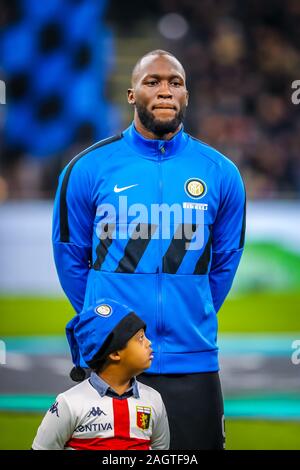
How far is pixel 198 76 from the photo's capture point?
53.8ft

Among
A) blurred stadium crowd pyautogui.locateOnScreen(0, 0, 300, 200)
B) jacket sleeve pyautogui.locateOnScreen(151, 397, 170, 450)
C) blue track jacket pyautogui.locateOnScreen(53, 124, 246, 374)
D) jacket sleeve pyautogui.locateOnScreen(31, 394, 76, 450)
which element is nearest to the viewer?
jacket sleeve pyautogui.locateOnScreen(31, 394, 76, 450)

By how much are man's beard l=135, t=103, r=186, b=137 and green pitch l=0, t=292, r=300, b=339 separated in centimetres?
697

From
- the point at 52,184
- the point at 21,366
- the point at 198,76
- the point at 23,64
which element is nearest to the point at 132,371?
the point at 21,366

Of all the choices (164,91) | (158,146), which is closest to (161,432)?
(158,146)

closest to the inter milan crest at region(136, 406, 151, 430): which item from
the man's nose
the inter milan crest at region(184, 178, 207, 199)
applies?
the inter milan crest at region(184, 178, 207, 199)

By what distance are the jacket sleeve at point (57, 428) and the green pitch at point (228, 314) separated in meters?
7.27

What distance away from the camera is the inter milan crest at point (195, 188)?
4094 mm

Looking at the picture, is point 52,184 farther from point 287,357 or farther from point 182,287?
point 182,287

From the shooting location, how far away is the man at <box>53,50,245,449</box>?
4000 mm

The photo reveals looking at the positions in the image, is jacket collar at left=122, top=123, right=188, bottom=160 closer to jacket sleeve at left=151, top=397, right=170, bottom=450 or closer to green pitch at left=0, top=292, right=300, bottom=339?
jacket sleeve at left=151, top=397, right=170, bottom=450

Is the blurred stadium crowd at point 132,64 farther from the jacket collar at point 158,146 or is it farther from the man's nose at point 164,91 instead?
the man's nose at point 164,91

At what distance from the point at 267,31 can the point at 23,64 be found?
4056mm

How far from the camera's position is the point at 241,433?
6.91 metres

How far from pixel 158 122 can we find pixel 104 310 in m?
0.83
